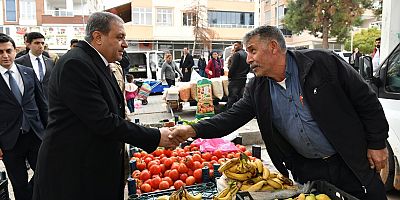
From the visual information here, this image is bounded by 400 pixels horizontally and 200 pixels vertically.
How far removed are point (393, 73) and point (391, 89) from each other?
0.58 ft

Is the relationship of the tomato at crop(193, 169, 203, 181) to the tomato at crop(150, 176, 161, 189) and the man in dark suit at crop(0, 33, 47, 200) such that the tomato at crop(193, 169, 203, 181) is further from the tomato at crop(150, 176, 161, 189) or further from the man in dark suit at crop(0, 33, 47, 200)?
the man in dark suit at crop(0, 33, 47, 200)

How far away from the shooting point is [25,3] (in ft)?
104

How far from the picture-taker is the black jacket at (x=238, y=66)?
8.27m

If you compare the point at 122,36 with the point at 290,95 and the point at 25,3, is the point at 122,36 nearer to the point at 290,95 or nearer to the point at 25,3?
the point at 290,95

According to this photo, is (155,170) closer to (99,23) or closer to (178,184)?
(178,184)

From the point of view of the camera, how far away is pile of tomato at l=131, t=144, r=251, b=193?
12.1 ft

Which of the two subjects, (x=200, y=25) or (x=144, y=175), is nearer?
(x=144, y=175)

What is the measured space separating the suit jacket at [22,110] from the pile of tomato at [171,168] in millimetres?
1155

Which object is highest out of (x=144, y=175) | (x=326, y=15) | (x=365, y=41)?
(x=326, y=15)

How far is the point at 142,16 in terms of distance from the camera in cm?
3844

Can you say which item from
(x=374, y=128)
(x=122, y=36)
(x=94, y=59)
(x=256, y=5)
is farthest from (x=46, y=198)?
(x=256, y=5)

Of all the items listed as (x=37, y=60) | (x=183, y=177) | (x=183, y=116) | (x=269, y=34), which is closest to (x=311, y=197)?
(x=269, y=34)

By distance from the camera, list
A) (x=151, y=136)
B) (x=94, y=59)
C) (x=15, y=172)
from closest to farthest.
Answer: (x=94, y=59) → (x=151, y=136) → (x=15, y=172)

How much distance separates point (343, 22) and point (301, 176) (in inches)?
1055
